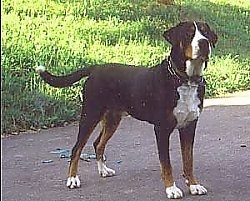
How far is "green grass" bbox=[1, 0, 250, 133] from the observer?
35.4ft

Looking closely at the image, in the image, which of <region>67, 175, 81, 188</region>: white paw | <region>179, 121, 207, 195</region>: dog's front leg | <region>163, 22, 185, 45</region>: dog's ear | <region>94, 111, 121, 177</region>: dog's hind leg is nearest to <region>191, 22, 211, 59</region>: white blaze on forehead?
<region>163, 22, 185, 45</region>: dog's ear

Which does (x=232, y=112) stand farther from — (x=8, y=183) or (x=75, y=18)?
(x=75, y=18)

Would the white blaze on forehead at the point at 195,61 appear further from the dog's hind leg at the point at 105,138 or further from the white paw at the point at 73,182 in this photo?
the white paw at the point at 73,182

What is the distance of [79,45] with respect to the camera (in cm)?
1439

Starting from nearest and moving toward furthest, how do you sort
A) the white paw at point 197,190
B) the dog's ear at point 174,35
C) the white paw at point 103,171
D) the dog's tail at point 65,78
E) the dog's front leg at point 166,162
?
the dog's ear at point 174,35 → the dog's front leg at point 166,162 → the white paw at point 197,190 → the dog's tail at point 65,78 → the white paw at point 103,171

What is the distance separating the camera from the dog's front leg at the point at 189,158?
6.35 m

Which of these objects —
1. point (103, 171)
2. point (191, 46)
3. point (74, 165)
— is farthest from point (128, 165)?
point (191, 46)

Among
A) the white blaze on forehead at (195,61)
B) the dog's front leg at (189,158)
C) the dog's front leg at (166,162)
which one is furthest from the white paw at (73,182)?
the white blaze on forehead at (195,61)

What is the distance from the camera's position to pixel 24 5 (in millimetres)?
16750

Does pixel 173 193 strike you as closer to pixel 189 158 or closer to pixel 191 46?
pixel 189 158

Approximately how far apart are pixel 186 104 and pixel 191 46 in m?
0.55

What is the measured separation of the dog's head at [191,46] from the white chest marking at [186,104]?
0.14 meters

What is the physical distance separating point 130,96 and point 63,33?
8968 mm

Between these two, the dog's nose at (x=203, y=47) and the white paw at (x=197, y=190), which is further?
the white paw at (x=197, y=190)
